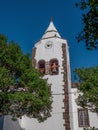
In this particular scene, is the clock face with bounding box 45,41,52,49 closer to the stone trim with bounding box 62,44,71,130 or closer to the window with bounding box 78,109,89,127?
the stone trim with bounding box 62,44,71,130

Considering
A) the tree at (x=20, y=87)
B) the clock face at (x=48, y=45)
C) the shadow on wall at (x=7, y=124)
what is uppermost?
the clock face at (x=48, y=45)

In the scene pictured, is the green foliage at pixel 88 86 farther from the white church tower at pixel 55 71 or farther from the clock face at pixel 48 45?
the clock face at pixel 48 45

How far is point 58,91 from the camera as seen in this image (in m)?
27.3

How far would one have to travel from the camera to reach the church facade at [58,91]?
2514cm

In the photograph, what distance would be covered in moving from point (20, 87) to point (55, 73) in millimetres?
11541

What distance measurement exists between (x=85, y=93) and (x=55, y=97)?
8.80 m

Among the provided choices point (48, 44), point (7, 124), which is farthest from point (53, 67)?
point (7, 124)

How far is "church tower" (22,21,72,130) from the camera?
82.2 feet

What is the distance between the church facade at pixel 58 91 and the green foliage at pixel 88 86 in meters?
2.57

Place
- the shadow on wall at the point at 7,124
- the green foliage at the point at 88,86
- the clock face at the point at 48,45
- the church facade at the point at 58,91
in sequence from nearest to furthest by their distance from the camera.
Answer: the green foliage at the point at 88,86
the shadow on wall at the point at 7,124
the church facade at the point at 58,91
the clock face at the point at 48,45

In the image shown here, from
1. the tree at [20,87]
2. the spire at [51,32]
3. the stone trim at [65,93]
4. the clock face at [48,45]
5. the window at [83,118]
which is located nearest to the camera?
the tree at [20,87]

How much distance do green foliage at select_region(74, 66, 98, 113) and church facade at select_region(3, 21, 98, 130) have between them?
2573mm

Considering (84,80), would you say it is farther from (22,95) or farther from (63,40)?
(63,40)

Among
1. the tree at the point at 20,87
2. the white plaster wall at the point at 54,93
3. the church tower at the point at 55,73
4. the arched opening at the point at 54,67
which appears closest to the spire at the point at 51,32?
the church tower at the point at 55,73
